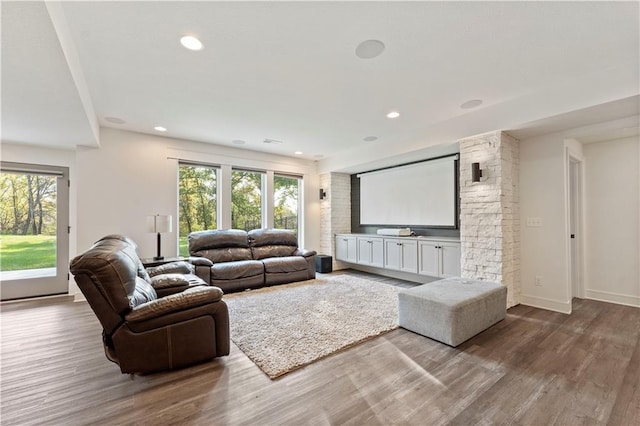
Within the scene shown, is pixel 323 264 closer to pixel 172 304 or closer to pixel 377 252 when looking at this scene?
pixel 377 252

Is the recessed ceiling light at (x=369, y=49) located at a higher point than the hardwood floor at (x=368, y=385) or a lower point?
higher

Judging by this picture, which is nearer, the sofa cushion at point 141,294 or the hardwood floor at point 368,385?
the hardwood floor at point 368,385

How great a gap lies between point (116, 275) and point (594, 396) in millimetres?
3325

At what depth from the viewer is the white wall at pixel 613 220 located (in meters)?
3.63

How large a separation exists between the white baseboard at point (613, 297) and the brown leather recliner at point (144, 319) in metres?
5.02

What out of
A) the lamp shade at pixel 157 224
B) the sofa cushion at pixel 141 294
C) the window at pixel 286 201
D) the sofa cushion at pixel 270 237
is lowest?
the sofa cushion at pixel 141 294

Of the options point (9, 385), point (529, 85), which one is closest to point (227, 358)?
point (9, 385)

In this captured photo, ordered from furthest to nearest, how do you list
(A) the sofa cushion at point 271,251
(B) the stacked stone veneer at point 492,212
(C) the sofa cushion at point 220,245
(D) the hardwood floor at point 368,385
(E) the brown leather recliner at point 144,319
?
(A) the sofa cushion at point 271,251, (C) the sofa cushion at point 220,245, (B) the stacked stone veneer at point 492,212, (E) the brown leather recliner at point 144,319, (D) the hardwood floor at point 368,385

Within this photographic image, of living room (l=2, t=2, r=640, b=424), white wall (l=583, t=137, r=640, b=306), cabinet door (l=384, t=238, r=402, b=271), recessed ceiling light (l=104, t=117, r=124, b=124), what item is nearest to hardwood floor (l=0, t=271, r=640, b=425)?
living room (l=2, t=2, r=640, b=424)

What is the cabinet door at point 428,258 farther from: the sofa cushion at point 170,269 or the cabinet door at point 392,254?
the sofa cushion at point 170,269

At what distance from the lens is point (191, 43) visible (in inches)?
87.8

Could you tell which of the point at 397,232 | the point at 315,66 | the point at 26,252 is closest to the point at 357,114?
the point at 315,66

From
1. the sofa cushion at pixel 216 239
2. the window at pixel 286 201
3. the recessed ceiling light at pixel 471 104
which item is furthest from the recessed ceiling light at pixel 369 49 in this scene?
the window at pixel 286 201

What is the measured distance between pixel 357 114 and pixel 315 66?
1369 mm
